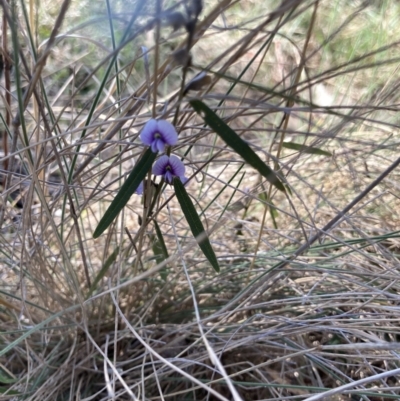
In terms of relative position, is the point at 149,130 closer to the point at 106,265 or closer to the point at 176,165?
the point at 176,165

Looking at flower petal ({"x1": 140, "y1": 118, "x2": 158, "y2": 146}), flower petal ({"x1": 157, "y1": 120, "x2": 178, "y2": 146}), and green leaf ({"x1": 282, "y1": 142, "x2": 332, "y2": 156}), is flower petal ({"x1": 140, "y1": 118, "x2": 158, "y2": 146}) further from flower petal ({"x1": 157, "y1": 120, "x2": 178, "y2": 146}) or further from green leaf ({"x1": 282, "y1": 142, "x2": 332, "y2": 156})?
green leaf ({"x1": 282, "y1": 142, "x2": 332, "y2": 156})

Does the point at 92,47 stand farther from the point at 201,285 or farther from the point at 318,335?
the point at 318,335

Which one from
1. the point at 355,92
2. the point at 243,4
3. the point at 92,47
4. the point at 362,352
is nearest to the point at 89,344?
the point at 362,352

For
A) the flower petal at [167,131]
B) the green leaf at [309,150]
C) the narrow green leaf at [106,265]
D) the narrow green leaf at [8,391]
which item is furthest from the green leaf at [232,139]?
the narrow green leaf at [8,391]

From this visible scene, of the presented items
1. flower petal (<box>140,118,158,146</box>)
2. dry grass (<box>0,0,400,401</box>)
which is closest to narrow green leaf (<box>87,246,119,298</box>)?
dry grass (<box>0,0,400,401</box>)

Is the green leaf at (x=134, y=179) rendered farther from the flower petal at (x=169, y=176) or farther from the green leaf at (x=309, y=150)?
the green leaf at (x=309, y=150)

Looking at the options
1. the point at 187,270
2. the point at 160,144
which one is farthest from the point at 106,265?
the point at 160,144
